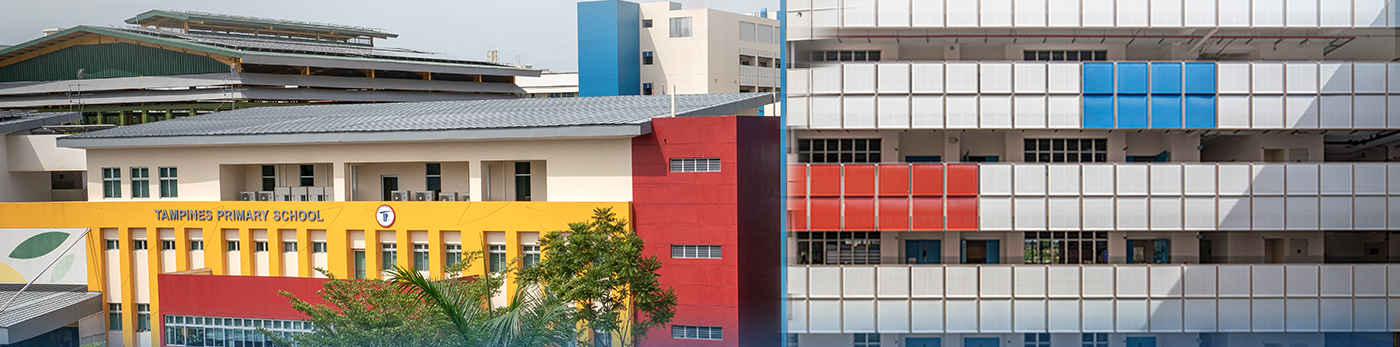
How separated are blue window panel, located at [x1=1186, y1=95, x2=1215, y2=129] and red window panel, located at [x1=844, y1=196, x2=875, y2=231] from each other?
739 cm

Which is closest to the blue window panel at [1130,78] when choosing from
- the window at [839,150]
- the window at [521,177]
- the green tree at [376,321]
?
the window at [839,150]

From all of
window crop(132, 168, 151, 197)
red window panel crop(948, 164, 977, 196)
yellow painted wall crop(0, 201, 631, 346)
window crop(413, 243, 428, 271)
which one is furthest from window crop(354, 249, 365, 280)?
red window panel crop(948, 164, 977, 196)

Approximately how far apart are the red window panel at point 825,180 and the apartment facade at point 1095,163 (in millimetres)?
73

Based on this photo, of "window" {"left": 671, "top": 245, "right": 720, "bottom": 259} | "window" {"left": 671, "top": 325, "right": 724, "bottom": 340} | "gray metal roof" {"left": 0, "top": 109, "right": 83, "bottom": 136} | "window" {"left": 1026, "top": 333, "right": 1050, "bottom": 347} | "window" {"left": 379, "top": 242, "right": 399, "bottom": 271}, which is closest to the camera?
"window" {"left": 1026, "top": 333, "right": 1050, "bottom": 347}

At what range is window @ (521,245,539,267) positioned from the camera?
32.6m

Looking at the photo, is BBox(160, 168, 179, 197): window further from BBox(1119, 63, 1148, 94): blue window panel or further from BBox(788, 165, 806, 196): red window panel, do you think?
BBox(1119, 63, 1148, 94): blue window panel

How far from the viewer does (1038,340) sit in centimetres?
2667

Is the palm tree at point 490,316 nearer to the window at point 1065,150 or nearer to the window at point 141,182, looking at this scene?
the window at point 1065,150

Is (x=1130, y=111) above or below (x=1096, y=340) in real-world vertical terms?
above

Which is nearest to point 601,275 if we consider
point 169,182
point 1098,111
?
point 1098,111

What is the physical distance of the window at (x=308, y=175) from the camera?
37281 mm

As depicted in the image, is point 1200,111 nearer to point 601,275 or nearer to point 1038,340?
point 1038,340

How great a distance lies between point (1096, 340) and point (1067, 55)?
6.94 meters

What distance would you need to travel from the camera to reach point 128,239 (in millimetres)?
37188
